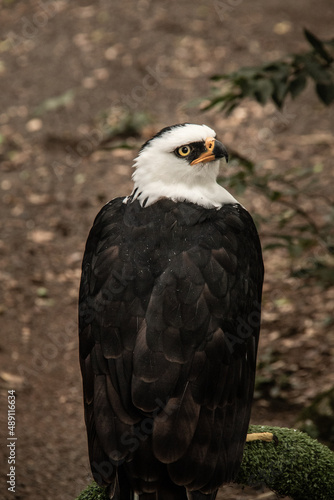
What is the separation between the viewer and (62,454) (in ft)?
20.7

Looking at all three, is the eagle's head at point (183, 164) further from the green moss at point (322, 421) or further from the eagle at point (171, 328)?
the green moss at point (322, 421)

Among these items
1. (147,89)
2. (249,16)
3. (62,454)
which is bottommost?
(62,454)

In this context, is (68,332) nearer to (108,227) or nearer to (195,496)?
(108,227)

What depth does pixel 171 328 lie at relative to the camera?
366cm

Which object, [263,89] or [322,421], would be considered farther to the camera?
[322,421]

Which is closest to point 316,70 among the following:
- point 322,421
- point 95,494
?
point 322,421

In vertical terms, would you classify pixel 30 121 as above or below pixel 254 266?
above

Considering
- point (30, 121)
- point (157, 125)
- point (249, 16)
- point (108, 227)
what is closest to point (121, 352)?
point (108, 227)

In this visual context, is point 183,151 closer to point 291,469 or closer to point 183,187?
point 183,187

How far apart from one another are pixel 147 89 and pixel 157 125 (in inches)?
43.1

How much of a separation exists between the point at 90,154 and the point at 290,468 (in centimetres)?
758

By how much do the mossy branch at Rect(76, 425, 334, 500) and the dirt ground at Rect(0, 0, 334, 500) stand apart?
1.78 meters

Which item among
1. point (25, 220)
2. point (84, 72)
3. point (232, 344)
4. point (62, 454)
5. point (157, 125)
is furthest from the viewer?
point (84, 72)

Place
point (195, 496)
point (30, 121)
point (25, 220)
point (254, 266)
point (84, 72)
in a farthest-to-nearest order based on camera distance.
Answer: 1. point (84, 72)
2. point (30, 121)
3. point (25, 220)
4. point (254, 266)
5. point (195, 496)
